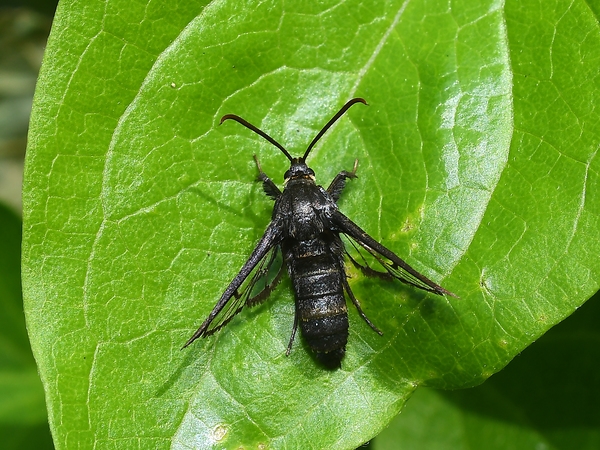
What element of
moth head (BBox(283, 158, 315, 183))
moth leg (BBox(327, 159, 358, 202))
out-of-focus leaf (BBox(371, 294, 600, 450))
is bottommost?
out-of-focus leaf (BBox(371, 294, 600, 450))

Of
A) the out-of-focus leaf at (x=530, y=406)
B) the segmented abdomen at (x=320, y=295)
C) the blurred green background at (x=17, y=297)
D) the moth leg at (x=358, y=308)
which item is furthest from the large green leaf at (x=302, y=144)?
the blurred green background at (x=17, y=297)

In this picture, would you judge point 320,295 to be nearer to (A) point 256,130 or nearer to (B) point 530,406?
(A) point 256,130

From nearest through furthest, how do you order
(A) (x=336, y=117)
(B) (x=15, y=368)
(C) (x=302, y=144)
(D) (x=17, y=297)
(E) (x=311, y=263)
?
(A) (x=336, y=117) → (C) (x=302, y=144) → (E) (x=311, y=263) → (D) (x=17, y=297) → (B) (x=15, y=368)

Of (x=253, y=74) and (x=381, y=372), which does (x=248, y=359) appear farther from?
(x=253, y=74)

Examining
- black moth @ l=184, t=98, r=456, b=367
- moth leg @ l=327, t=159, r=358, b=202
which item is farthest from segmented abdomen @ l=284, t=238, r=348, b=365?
moth leg @ l=327, t=159, r=358, b=202

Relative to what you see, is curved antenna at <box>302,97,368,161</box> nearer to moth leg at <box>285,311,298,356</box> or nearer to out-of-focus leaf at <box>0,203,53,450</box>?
moth leg at <box>285,311,298,356</box>

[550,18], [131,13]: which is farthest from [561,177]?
[131,13]

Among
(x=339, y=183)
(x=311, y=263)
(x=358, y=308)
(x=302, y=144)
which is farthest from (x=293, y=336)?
(x=302, y=144)
